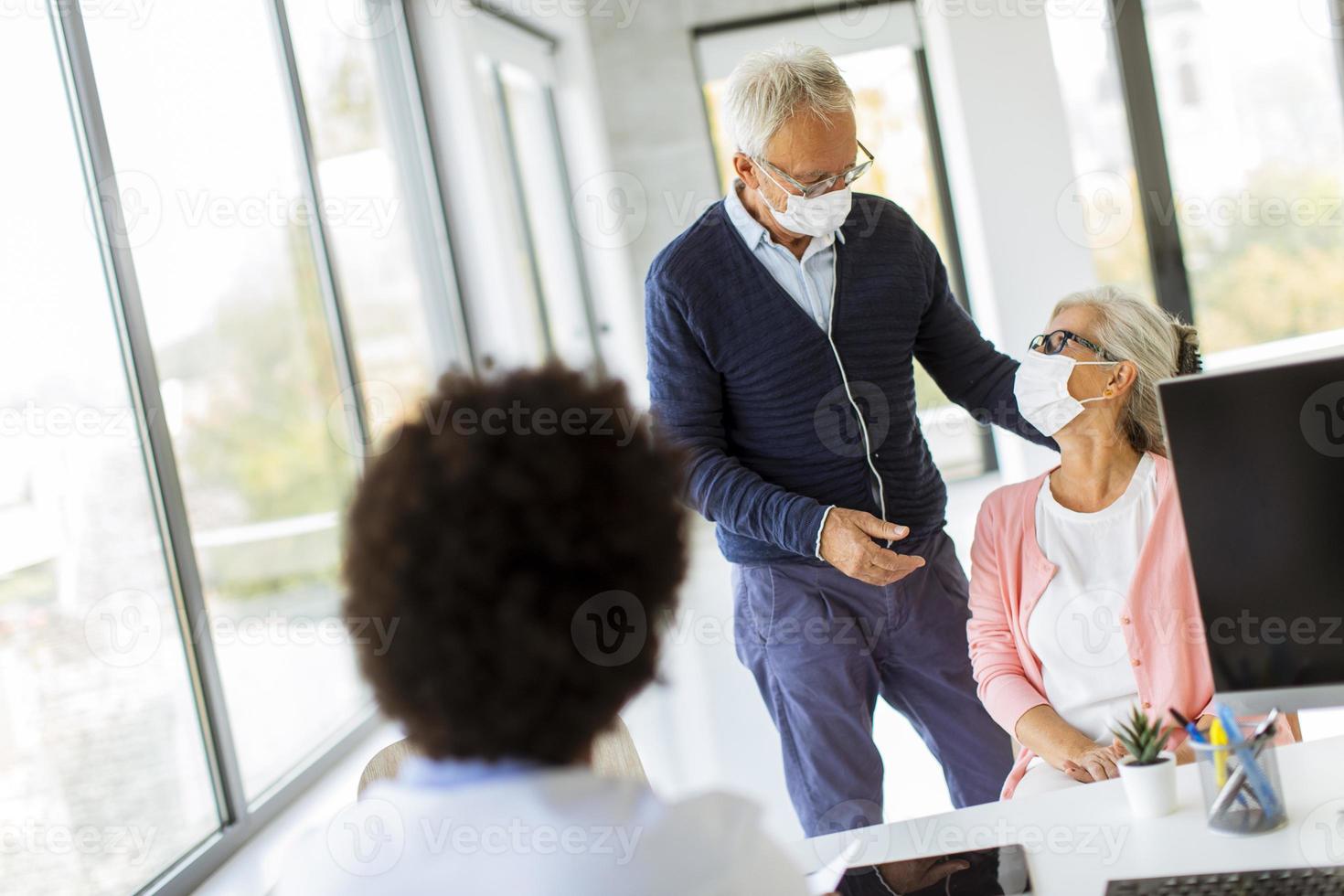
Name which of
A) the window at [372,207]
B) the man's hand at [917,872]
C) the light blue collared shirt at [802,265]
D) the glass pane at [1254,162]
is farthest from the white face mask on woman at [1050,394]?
the glass pane at [1254,162]

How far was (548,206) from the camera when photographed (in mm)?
5957

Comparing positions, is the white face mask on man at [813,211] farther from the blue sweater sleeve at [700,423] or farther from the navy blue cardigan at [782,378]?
the blue sweater sleeve at [700,423]

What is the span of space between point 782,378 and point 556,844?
4.46ft

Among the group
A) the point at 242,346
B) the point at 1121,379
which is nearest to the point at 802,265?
the point at 1121,379

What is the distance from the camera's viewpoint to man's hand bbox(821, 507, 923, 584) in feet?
6.35

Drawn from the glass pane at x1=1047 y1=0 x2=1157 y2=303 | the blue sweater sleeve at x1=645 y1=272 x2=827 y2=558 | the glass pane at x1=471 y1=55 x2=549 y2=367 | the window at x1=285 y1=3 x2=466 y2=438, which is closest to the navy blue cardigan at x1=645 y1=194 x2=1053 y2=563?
the blue sweater sleeve at x1=645 y1=272 x2=827 y2=558

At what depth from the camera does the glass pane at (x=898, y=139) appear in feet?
19.7

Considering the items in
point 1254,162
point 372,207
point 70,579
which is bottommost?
point 70,579

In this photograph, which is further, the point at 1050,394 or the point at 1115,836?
the point at 1050,394

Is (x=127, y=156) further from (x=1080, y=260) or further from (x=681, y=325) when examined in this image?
(x=1080, y=260)

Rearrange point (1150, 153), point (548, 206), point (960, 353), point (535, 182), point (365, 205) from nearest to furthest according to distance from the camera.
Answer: point (960, 353) < point (365, 205) < point (1150, 153) < point (535, 182) < point (548, 206)

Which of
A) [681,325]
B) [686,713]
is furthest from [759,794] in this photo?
[681,325]

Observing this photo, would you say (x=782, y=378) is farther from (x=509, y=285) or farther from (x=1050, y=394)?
(x=509, y=285)

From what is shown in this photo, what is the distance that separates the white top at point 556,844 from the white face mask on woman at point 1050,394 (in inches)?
46.2
